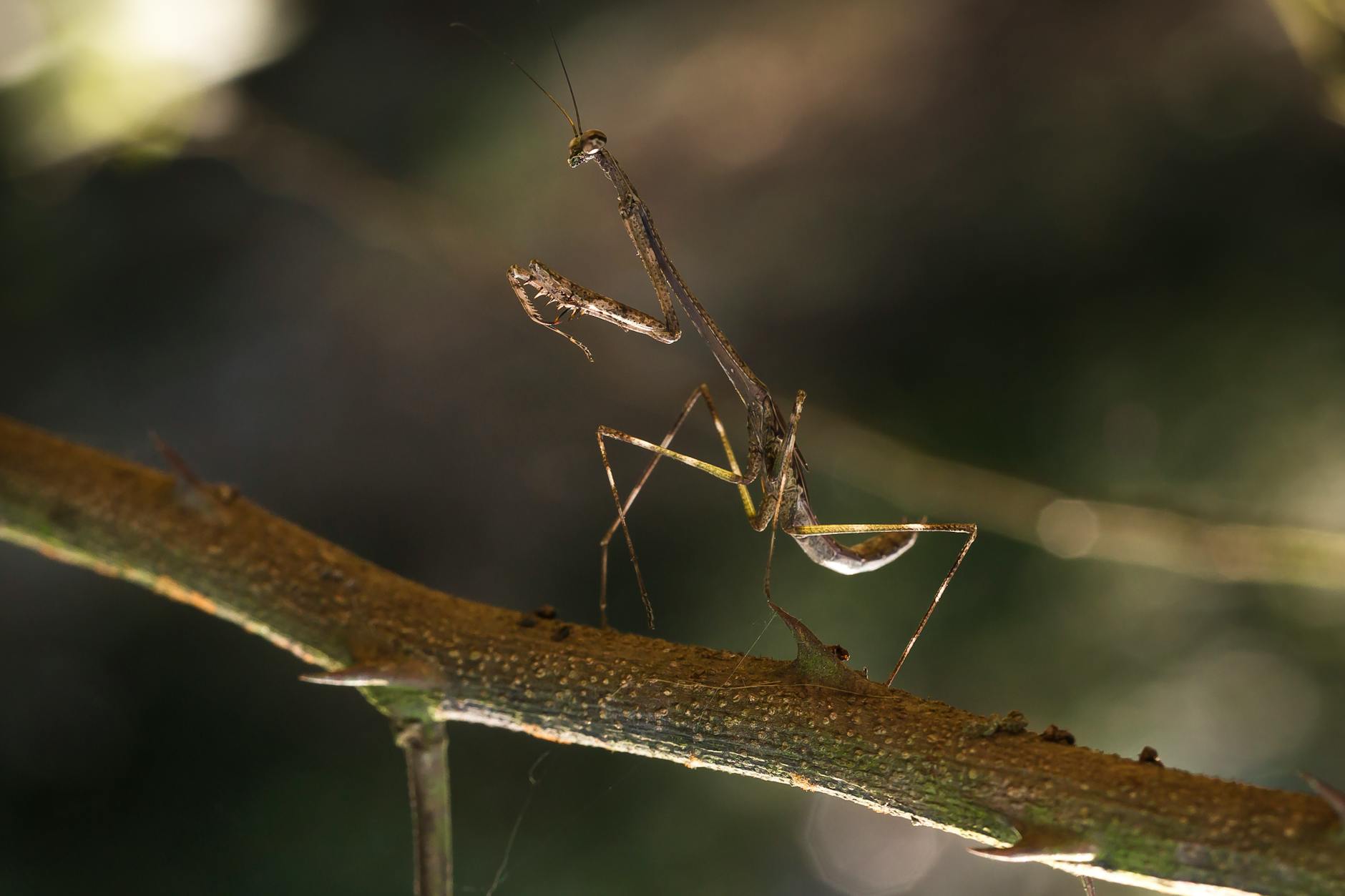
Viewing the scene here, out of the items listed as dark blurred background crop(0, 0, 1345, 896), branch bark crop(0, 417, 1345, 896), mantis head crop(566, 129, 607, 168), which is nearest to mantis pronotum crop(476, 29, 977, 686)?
mantis head crop(566, 129, 607, 168)

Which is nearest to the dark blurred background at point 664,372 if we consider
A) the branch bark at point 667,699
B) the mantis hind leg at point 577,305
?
the mantis hind leg at point 577,305

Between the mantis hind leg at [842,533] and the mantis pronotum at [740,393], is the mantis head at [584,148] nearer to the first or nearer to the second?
the mantis pronotum at [740,393]

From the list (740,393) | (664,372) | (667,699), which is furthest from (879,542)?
(667,699)

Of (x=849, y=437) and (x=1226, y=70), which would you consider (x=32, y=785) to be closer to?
(x=849, y=437)

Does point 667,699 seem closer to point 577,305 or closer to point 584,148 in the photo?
point 577,305

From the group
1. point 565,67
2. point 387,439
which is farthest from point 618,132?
point 387,439

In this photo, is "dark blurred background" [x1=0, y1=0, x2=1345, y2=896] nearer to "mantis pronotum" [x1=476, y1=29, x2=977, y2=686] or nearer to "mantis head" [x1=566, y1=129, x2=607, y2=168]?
"mantis pronotum" [x1=476, y1=29, x2=977, y2=686]
